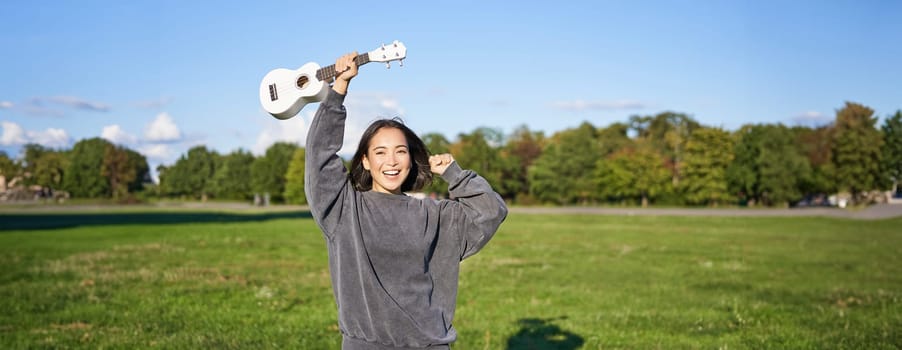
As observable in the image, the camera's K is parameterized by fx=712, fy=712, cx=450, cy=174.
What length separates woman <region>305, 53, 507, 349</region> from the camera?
356cm

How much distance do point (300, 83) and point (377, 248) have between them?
104 centimetres

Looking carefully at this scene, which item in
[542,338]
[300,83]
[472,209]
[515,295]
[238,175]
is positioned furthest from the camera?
[238,175]

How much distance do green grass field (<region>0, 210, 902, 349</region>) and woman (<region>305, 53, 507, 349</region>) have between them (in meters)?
5.50

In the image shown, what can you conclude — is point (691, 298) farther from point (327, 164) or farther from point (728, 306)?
point (327, 164)

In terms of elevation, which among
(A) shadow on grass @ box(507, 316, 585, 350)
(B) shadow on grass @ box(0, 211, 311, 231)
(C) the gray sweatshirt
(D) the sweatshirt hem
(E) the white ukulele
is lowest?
(A) shadow on grass @ box(507, 316, 585, 350)

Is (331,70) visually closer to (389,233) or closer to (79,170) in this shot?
(389,233)

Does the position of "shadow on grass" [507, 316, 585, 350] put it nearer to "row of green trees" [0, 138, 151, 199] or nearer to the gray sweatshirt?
the gray sweatshirt

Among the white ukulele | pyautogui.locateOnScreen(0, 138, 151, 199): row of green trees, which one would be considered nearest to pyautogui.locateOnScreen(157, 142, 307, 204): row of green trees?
pyautogui.locateOnScreen(0, 138, 151, 199): row of green trees

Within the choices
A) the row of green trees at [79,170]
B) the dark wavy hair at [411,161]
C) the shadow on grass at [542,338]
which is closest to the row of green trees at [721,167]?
the shadow on grass at [542,338]

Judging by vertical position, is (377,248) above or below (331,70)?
below

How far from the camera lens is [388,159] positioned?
12.4 ft

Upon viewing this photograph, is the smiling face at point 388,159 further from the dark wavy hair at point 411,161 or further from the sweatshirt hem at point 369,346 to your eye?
the sweatshirt hem at point 369,346

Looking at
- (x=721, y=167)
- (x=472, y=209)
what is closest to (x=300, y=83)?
(x=472, y=209)

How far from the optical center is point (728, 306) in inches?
492
